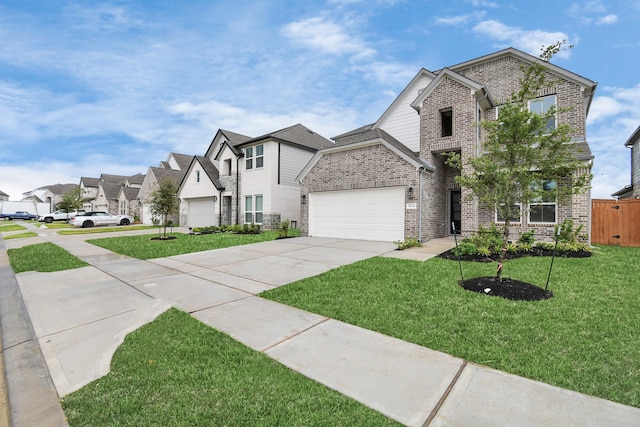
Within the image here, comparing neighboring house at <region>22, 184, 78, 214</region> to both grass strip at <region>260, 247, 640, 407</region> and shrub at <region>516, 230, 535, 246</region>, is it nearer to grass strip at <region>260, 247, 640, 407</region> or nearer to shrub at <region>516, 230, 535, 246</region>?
grass strip at <region>260, 247, 640, 407</region>

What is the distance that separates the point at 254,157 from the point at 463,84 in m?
12.7

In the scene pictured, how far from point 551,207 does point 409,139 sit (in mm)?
6885

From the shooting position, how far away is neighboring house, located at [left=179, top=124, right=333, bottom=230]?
18156 mm

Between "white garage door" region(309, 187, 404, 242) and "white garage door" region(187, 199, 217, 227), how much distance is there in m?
10.5

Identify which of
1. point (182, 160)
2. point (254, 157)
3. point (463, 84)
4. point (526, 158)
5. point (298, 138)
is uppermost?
point (182, 160)

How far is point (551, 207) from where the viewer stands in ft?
37.5

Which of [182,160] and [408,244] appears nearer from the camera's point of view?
[408,244]

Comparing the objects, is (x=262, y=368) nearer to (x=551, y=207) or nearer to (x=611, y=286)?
(x=611, y=286)

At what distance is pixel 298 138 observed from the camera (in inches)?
781

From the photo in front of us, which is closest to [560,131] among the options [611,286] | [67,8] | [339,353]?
[611,286]

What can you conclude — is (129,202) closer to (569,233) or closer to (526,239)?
(526,239)

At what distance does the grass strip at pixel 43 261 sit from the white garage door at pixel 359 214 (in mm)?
9611

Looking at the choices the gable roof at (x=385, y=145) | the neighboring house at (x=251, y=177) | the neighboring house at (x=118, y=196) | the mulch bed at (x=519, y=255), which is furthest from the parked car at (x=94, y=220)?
the mulch bed at (x=519, y=255)

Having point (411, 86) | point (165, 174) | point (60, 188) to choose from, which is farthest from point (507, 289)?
point (60, 188)
